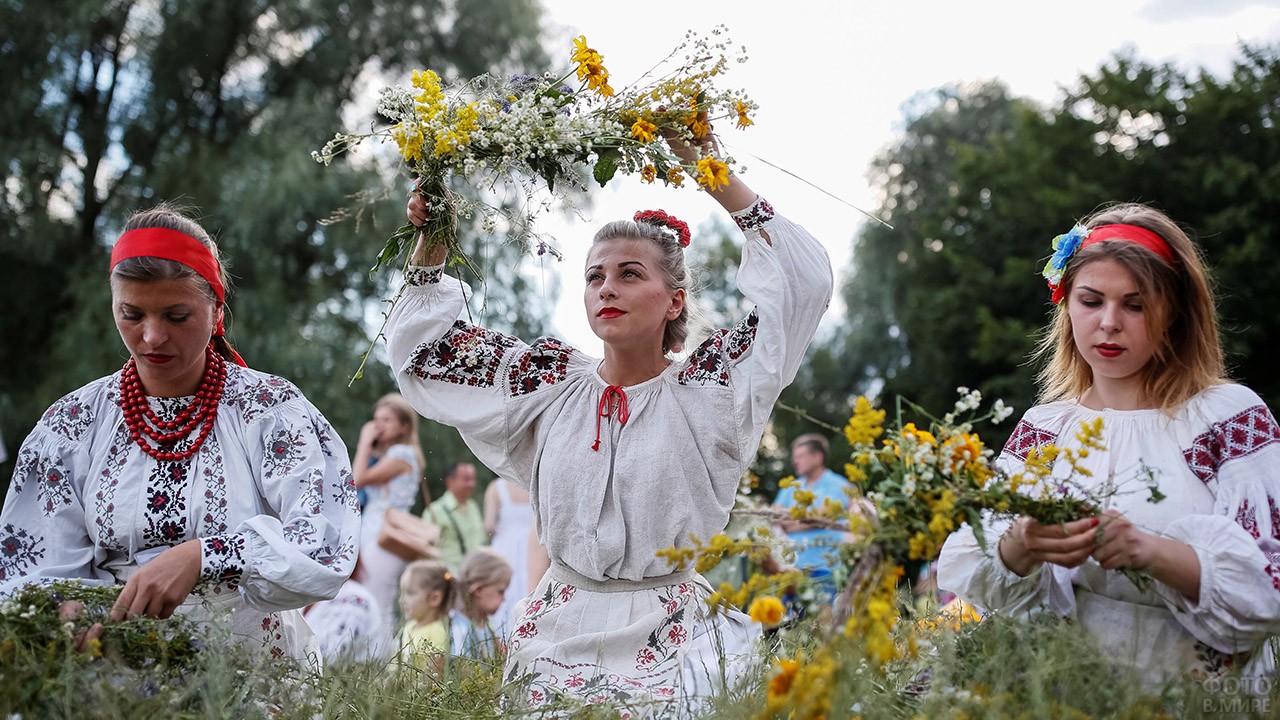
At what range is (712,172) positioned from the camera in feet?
11.5

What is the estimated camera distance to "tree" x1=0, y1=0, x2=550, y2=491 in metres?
13.4

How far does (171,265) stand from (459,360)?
39.4 inches

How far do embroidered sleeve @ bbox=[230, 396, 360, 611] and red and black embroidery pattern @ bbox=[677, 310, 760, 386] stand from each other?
1.19 m

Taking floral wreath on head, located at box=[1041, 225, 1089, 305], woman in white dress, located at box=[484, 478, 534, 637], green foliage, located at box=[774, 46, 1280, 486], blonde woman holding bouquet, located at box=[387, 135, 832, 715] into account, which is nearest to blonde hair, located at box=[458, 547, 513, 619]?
woman in white dress, located at box=[484, 478, 534, 637]

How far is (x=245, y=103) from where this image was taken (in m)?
15.8

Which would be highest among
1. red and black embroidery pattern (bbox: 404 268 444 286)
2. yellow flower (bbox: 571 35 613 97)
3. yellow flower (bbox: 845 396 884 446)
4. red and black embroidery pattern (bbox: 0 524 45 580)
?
yellow flower (bbox: 571 35 613 97)

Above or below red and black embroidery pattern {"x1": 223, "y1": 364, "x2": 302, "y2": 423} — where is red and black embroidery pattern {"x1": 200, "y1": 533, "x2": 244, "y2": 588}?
below

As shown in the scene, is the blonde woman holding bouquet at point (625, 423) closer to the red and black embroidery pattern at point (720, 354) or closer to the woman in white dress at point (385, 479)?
the red and black embroidery pattern at point (720, 354)

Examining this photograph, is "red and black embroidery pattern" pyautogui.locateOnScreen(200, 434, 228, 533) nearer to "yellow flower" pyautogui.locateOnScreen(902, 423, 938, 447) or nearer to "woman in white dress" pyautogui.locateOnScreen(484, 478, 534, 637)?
"yellow flower" pyautogui.locateOnScreen(902, 423, 938, 447)

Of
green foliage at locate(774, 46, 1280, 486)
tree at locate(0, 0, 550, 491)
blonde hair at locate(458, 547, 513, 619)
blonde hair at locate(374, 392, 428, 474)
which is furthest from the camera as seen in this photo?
green foliage at locate(774, 46, 1280, 486)

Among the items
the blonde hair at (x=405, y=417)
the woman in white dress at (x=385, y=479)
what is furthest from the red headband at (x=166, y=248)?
the blonde hair at (x=405, y=417)

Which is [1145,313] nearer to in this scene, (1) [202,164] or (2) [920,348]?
(1) [202,164]

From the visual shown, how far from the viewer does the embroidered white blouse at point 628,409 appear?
371cm

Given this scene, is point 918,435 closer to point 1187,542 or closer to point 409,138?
point 1187,542
